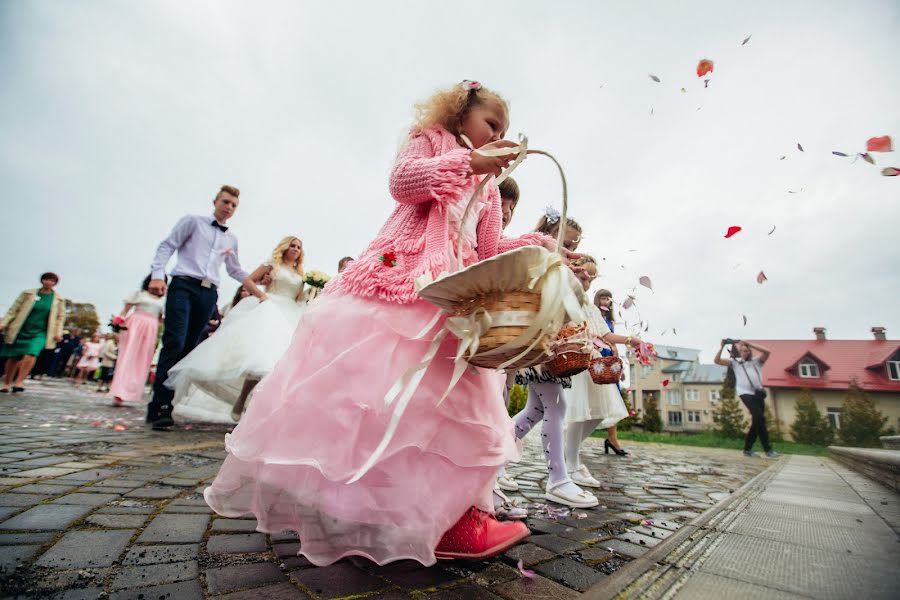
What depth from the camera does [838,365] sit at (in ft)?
97.6

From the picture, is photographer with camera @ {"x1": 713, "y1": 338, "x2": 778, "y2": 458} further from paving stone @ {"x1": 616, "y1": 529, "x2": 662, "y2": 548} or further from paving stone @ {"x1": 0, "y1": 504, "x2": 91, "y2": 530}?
paving stone @ {"x1": 0, "y1": 504, "x2": 91, "y2": 530}

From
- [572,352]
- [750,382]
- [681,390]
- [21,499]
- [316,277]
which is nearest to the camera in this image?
[21,499]

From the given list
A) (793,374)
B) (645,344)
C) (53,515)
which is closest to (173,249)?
(53,515)

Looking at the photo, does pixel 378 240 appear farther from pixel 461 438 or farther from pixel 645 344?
pixel 645 344

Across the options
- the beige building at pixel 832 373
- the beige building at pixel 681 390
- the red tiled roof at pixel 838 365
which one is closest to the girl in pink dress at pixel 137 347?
the beige building at pixel 832 373

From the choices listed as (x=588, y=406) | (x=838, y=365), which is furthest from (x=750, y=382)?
(x=838, y=365)

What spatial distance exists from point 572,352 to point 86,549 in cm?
197

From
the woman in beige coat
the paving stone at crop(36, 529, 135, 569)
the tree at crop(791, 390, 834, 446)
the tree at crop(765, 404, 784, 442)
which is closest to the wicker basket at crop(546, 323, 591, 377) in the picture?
the paving stone at crop(36, 529, 135, 569)

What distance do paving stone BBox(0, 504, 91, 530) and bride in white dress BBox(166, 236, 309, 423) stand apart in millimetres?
2657

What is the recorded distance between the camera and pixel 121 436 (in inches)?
149

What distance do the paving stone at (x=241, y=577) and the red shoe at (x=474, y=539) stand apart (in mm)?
547

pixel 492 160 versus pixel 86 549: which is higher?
pixel 492 160

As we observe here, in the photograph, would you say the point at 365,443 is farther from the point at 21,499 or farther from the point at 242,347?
the point at 242,347

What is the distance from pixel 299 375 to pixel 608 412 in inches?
115
